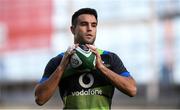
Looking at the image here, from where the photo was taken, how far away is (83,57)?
509cm

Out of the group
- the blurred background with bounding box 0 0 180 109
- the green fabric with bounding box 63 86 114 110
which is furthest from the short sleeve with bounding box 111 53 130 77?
the blurred background with bounding box 0 0 180 109

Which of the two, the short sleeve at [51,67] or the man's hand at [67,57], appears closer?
the man's hand at [67,57]

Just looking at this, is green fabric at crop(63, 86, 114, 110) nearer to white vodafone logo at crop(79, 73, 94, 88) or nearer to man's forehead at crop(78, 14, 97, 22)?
white vodafone logo at crop(79, 73, 94, 88)

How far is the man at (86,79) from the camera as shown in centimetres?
513

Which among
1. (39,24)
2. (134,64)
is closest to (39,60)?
(39,24)

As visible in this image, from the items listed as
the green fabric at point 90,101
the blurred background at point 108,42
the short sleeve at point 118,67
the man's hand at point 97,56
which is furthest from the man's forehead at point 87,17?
the blurred background at point 108,42

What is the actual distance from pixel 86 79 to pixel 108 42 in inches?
342

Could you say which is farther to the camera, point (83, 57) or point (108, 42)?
point (108, 42)

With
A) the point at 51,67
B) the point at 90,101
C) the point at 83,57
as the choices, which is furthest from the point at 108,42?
the point at 83,57

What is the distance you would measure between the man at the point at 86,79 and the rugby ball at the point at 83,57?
0.03 metres

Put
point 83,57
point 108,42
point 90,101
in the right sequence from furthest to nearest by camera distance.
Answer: point 108,42
point 90,101
point 83,57

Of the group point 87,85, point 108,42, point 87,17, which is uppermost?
point 87,17

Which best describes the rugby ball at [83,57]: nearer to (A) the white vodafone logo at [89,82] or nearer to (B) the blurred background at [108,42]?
(A) the white vodafone logo at [89,82]

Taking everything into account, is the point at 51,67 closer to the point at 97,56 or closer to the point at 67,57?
the point at 67,57
